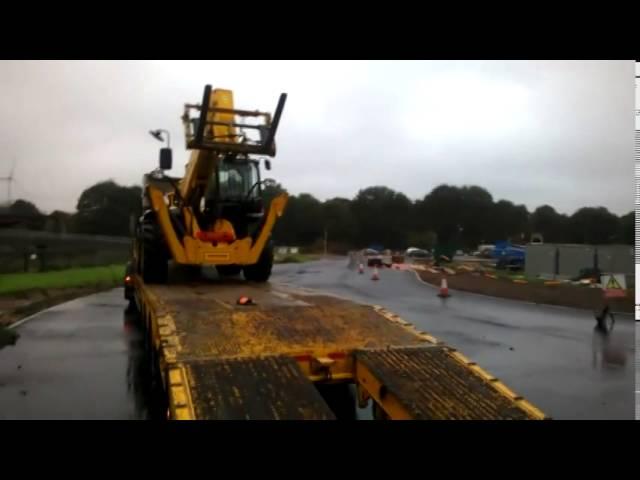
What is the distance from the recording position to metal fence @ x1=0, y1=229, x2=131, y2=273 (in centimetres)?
1609

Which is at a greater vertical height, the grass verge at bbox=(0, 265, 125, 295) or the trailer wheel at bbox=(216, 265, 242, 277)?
the trailer wheel at bbox=(216, 265, 242, 277)

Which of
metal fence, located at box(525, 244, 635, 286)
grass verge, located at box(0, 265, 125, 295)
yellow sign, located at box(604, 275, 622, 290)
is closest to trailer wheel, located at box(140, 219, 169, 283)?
grass verge, located at box(0, 265, 125, 295)

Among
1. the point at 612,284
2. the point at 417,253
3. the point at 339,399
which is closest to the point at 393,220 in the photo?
the point at 417,253

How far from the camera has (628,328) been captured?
11375mm

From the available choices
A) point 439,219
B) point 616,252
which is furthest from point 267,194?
point 439,219

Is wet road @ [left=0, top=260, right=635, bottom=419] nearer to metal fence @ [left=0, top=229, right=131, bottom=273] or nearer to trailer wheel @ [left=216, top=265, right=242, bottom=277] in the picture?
trailer wheel @ [left=216, top=265, right=242, bottom=277]

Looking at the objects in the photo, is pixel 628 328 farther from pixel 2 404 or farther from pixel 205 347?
pixel 2 404

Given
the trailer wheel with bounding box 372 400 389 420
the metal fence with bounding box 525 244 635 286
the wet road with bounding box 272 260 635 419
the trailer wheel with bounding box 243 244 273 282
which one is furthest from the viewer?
the metal fence with bounding box 525 244 635 286

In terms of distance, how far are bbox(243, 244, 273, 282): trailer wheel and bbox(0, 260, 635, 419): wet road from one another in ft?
7.85

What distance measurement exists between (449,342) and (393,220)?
182ft

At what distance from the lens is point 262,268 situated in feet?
34.8

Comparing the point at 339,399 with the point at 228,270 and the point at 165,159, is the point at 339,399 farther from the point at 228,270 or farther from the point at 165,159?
the point at 228,270

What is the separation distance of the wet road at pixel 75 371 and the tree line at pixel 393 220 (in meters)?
2.57

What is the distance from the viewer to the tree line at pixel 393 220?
16.6 metres
